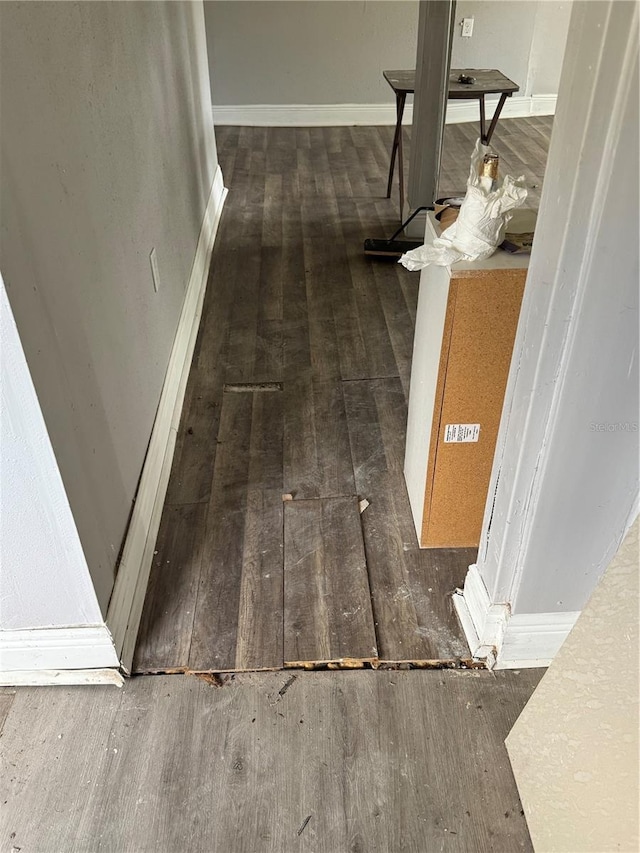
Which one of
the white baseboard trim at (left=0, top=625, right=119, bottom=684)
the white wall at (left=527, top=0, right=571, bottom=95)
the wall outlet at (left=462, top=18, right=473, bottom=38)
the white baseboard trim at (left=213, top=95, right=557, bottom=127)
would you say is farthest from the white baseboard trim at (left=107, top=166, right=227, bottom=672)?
the white baseboard trim at (left=213, top=95, right=557, bottom=127)

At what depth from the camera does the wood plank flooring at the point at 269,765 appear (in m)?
1.21

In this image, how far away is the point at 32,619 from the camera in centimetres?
139

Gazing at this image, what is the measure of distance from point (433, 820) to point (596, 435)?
76 centimetres

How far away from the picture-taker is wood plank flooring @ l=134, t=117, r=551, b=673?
155 centimetres

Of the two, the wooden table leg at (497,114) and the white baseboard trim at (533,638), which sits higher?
the wooden table leg at (497,114)

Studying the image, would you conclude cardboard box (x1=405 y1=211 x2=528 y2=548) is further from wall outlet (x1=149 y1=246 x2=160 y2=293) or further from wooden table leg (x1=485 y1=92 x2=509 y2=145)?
wooden table leg (x1=485 y1=92 x2=509 y2=145)

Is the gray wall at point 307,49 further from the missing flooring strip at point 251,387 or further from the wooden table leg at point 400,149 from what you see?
the missing flooring strip at point 251,387

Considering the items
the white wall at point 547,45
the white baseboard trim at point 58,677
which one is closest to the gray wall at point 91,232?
the white baseboard trim at point 58,677

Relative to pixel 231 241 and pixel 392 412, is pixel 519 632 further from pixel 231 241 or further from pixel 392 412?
pixel 231 241

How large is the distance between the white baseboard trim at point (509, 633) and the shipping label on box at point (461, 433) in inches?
11.7

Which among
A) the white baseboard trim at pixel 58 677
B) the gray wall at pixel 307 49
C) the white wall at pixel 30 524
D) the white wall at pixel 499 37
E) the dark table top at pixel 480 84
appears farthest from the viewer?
the gray wall at pixel 307 49

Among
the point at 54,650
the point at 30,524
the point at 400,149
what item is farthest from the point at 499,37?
the point at 54,650

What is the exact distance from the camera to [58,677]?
57.0 inches

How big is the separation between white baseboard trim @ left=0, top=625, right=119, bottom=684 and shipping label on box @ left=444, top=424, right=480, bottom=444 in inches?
34.3
